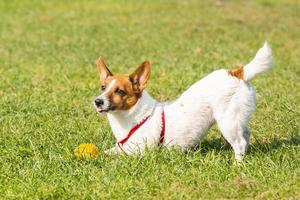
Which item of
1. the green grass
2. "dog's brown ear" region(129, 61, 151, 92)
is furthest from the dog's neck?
the green grass

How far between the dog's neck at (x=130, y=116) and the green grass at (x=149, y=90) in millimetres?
383

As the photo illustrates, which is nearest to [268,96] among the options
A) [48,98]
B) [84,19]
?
[48,98]

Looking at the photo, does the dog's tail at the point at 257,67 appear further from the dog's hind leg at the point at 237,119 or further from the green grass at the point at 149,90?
the green grass at the point at 149,90

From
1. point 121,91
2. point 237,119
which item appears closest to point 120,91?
point 121,91

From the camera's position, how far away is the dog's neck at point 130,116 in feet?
23.2

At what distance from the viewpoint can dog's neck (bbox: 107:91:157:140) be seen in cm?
708

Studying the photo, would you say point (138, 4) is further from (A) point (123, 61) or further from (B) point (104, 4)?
(A) point (123, 61)

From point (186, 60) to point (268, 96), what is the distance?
3.79 meters

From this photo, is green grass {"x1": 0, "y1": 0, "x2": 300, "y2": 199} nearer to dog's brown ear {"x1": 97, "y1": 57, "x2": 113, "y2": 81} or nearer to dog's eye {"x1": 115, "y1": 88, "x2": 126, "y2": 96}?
dog's eye {"x1": 115, "y1": 88, "x2": 126, "y2": 96}

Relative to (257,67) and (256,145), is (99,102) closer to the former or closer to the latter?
(257,67)

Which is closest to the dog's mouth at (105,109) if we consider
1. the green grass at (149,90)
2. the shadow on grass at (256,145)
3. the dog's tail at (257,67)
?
the green grass at (149,90)

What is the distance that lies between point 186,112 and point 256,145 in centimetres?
91

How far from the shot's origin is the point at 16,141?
771 centimetres

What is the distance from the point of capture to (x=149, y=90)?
10695 mm
